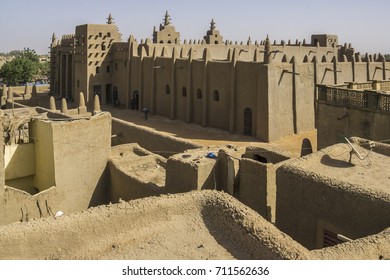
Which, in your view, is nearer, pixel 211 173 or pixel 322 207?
pixel 322 207

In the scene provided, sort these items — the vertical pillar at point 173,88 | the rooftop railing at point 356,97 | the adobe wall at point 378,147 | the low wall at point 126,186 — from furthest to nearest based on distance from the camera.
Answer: the vertical pillar at point 173,88 → the rooftop railing at point 356,97 → the low wall at point 126,186 → the adobe wall at point 378,147

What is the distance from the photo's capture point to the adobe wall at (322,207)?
820 cm

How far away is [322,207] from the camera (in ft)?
30.0

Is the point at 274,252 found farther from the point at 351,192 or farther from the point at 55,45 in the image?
the point at 55,45

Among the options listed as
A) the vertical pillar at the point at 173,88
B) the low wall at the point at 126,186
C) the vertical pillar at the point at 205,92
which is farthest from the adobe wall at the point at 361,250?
the vertical pillar at the point at 173,88

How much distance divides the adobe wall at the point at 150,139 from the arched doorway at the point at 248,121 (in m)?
8.41

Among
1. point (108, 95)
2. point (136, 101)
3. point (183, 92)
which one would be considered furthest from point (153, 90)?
point (108, 95)

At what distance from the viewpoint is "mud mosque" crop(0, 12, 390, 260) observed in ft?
22.7

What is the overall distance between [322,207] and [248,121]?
65.7 feet

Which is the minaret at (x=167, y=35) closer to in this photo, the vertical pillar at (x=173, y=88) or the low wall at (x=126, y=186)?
the vertical pillar at (x=173, y=88)

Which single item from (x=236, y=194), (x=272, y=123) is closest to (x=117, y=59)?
(x=272, y=123)

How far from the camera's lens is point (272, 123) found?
2742cm

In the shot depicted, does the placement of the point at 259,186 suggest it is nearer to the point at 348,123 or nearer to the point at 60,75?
the point at 348,123

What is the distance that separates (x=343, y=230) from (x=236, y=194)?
4987mm
